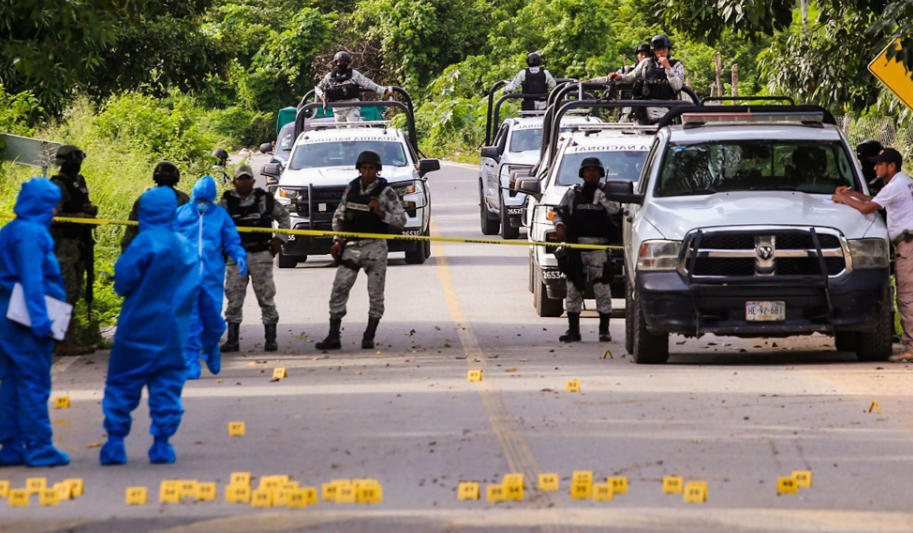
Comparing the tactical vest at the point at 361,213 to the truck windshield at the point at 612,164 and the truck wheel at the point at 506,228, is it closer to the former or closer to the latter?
the truck windshield at the point at 612,164

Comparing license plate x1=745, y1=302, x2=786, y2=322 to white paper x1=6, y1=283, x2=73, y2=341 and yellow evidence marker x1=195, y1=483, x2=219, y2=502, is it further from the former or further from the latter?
yellow evidence marker x1=195, y1=483, x2=219, y2=502

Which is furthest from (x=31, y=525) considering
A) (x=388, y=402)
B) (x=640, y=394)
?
(x=640, y=394)

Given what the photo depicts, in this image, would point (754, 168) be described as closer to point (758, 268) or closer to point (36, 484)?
point (758, 268)

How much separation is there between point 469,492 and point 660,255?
4.98 m

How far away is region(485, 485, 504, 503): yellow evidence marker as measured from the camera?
763 centimetres

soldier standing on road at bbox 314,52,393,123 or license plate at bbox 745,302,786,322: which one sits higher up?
soldier standing on road at bbox 314,52,393,123

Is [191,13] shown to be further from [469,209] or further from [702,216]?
[702,216]

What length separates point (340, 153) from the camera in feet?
77.4

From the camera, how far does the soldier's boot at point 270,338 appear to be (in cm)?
1427

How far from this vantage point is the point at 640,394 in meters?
11.1

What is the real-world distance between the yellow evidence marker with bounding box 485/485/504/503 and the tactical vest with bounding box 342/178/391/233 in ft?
22.3

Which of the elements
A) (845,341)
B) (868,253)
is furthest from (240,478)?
(845,341)

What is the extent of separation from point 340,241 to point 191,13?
66.2ft

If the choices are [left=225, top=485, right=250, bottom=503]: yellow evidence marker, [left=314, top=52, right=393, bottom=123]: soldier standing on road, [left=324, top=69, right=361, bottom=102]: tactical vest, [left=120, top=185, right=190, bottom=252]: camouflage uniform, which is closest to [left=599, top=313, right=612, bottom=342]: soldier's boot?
[left=120, top=185, right=190, bottom=252]: camouflage uniform
